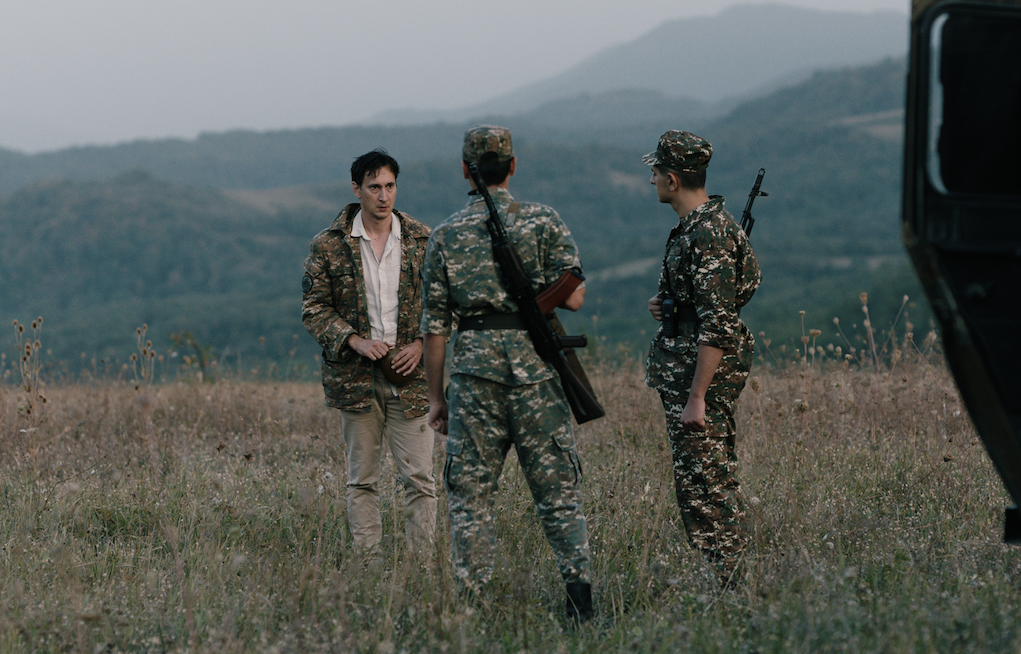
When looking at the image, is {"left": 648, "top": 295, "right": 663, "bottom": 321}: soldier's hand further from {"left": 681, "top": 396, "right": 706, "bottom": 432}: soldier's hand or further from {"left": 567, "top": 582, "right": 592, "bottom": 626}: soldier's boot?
{"left": 567, "top": 582, "right": 592, "bottom": 626}: soldier's boot

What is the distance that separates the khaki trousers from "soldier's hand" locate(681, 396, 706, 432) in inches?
50.4

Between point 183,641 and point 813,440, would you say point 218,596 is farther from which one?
point 813,440

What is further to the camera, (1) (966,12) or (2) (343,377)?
(2) (343,377)

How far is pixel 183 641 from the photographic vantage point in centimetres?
319

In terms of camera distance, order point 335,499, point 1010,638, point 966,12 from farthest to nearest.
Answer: point 335,499, point 1010,638, point 966,12

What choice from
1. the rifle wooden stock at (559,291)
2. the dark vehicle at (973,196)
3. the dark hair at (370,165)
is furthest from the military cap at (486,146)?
the dark vehicle at (973,196)

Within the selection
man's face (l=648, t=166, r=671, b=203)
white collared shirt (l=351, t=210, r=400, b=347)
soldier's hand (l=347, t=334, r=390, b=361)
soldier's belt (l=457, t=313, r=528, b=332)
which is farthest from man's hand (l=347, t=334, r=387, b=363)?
man's face (l=648, t=166, r=671, b=203)

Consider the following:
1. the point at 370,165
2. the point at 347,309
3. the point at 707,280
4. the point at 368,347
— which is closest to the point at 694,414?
the point at 707,280

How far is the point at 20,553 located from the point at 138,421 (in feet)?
11.6

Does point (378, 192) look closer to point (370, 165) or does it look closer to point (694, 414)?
point (370, 165)

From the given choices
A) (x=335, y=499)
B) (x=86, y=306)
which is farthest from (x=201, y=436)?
(x=86, y=306)

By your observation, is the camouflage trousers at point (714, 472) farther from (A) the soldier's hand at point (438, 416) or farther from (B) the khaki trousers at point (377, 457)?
(B) the khaki trousers at point (377, 457)

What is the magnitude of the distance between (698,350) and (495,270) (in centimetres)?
99

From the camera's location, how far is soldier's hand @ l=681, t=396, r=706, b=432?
3.46 metres
